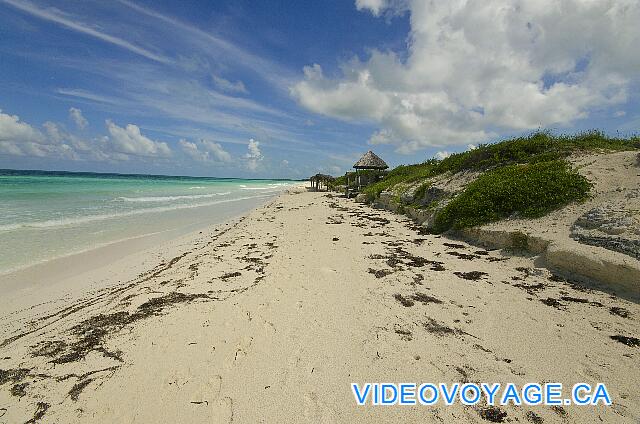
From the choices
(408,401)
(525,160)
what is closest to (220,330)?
(408,401)

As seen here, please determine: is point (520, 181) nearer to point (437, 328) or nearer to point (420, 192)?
point (420, 192)

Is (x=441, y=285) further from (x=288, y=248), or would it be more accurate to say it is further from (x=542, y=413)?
(x=288, y=248)

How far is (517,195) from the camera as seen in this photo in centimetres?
914

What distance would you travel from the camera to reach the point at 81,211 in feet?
60.8

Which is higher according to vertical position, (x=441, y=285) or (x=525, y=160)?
(x=525, y=160)

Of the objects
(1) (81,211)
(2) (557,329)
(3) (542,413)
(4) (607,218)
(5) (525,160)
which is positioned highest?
(5) (525,160)

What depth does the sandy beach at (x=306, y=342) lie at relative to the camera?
3.15 metres

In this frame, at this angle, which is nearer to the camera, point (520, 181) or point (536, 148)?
point (520, 181)

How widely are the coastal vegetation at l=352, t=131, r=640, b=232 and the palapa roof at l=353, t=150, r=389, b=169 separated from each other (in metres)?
15.3

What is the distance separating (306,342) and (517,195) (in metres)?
8.34

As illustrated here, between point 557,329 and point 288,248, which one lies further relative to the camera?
point 288,248

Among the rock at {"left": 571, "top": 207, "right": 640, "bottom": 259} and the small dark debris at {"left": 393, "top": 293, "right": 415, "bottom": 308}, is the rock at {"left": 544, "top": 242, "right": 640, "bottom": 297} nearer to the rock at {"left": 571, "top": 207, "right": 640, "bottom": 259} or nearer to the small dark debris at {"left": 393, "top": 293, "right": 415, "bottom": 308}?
the rock at {"left": 571, "top": 207, "right": 640, "bottom": 259}

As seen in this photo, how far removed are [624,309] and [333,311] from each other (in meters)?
4.69

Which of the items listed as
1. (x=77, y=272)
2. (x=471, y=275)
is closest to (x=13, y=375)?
(x=77, y=272)
